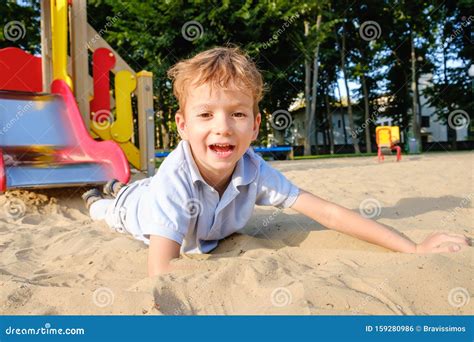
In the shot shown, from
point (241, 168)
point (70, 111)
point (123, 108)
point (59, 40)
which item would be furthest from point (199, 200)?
point (59, 40)

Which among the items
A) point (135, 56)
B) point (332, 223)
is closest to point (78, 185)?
point (332, 223)

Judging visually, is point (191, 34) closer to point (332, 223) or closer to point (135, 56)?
point (135, 56)

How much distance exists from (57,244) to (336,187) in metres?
2.86

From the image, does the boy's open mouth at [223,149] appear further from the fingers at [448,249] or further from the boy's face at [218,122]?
the fingers at [448,249]

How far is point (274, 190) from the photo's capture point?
2193mm

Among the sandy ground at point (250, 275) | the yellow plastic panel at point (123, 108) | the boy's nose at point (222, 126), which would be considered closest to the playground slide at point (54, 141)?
the yellow plastic panel at point (123, 108)

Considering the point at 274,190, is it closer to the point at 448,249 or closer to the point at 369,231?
the point at 369,231

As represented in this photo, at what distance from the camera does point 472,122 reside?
21.6 meters

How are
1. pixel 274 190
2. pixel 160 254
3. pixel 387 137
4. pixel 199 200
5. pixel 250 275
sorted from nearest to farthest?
pixel 250 275 < pixel 160 254 < pixel 199 200 < pixel 274 190 < pixel 387 137

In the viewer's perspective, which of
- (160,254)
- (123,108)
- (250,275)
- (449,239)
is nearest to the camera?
(250,275)

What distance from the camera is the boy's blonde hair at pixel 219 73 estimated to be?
1823 mm

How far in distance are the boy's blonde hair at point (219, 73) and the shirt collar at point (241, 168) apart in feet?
0.70

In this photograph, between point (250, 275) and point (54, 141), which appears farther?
point (54, 141)

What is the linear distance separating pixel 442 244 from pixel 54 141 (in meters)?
4.12
